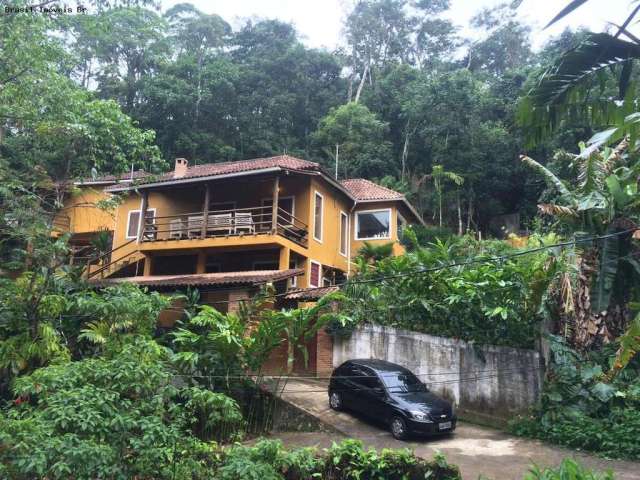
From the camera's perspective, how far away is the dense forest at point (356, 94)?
103 feet

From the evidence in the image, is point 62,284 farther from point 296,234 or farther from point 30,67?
point 296,234

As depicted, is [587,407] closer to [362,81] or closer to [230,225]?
[230,225]

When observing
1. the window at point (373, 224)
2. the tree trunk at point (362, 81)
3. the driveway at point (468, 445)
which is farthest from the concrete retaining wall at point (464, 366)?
the tree trunk at point (362, 81)

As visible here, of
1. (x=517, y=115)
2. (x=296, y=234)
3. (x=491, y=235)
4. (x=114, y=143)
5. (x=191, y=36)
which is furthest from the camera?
(x=191, y=36)

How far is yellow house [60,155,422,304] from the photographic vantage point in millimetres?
18625

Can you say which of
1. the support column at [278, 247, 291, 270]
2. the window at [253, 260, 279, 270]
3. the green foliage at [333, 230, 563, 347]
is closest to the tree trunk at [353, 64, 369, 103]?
the window at [253, 260, 279, 270]

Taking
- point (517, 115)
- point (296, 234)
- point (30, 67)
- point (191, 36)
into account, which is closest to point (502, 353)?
point (517, 115)

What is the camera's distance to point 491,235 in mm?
33750

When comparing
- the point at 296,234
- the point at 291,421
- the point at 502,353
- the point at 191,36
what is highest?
the point at 191,36

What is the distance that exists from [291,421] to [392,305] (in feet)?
14.2

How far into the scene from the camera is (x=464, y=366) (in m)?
12.8

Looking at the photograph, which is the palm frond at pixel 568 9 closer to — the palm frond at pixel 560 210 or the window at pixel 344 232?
the palm frond at pixel 560 210

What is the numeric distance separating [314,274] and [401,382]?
9463 mm

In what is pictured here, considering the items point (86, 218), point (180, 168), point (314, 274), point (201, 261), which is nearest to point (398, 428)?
point (314, 274)
